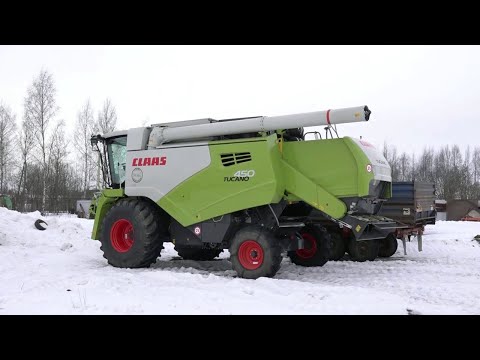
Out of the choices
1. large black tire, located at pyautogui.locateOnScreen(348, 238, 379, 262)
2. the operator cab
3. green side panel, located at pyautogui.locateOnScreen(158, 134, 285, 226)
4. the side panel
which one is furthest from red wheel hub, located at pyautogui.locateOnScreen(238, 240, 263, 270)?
large black tire, located at pyautogui.locateOnScreen(348, 238, 379, 262)

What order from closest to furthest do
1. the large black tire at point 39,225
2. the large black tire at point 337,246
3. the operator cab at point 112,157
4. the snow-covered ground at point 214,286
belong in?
1. the snow-covered ground at point 214,286
2. the operator cab at point 112,157
3. the large black tire at point 337,246
4. the large black tire at point 39,225

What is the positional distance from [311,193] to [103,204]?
186 inches

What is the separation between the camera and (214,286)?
7.01m

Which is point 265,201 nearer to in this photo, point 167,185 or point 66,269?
point 167,185

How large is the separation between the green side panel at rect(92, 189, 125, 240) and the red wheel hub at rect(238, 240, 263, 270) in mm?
3156

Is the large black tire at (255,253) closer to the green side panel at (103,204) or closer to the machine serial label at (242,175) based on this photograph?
the machine serial label at (242,175)

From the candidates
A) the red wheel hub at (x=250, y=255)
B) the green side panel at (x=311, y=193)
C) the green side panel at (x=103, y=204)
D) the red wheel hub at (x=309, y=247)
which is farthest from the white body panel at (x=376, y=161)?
the green side panel at (x=103, y=204)

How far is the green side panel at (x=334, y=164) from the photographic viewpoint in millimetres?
7914

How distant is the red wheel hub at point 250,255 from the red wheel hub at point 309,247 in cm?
236

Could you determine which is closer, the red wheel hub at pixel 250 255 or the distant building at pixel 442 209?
the red wheel hub at pixel 250 255

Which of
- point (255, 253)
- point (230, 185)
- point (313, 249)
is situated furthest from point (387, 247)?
point (230, 185)

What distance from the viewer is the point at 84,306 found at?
17.8ft

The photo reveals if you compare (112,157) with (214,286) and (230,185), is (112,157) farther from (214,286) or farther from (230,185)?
(214,286)

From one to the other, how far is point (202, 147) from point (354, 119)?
9.60ft
